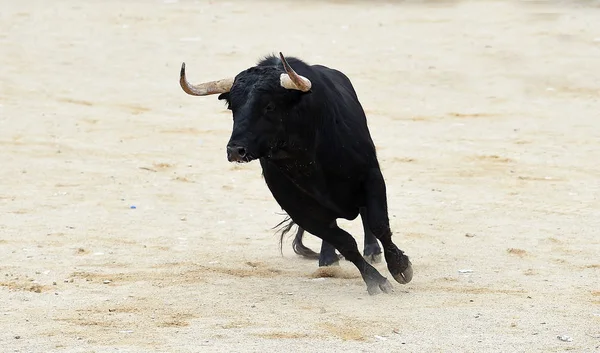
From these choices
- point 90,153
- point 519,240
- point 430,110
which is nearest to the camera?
point 519,240

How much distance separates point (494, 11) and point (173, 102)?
6636mm

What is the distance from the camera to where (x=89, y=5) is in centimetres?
2127

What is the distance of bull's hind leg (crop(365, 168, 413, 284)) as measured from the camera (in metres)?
8.02

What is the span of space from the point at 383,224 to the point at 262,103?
3.76ft

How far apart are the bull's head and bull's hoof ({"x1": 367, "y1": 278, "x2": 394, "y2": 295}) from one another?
1130mm

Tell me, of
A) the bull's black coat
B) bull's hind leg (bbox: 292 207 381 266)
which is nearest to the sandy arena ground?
bull's hind leg (bbox: 292 207 381 266)

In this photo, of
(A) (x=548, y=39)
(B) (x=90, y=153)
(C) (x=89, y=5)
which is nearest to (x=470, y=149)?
(B) (x=90, y=153)

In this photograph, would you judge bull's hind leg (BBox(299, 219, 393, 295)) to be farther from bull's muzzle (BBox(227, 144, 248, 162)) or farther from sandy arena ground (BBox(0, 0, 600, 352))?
bull's muzzle (BBox(227, 144, 248, 162))

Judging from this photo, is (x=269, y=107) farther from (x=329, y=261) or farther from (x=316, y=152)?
(x=329, y=261)

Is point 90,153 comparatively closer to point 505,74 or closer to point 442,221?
point 442,221

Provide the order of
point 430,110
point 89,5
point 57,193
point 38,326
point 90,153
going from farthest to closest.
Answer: point 89,5 → point 430,110 → point 90,153 → point 57,193 → point 38,326

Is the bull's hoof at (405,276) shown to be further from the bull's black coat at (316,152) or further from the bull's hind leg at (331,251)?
Answer: the bull's hind leg at (331,251)

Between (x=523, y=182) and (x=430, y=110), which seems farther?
(x=430, y=110)

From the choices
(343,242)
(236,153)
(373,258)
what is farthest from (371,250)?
(236,153)
